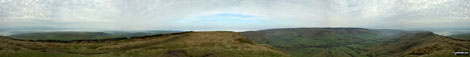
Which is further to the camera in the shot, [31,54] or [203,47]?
[203,47]

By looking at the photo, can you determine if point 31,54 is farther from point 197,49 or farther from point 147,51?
point 197,49

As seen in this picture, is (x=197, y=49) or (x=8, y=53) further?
(x=197, y=49)

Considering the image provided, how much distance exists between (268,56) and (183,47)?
44.4 m

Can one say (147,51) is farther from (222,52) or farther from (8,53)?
(8,53)

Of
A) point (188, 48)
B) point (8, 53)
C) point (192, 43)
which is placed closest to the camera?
point (8, 53)

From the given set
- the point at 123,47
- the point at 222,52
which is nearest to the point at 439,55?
the point at 222,52

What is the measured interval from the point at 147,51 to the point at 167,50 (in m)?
9.17

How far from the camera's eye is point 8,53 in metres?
129

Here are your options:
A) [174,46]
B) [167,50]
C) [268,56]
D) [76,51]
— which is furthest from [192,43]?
[76,51]

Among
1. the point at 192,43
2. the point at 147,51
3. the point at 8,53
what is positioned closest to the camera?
the point at 8,53

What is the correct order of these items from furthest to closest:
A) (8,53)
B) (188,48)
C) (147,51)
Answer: (188,48)
(147,51)
(8,53)

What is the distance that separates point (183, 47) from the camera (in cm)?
16100

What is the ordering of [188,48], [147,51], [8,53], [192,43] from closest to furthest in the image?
[8,53] < [147,51] < [188,48] < [192,43]

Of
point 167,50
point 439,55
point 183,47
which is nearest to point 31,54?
point 167,50
